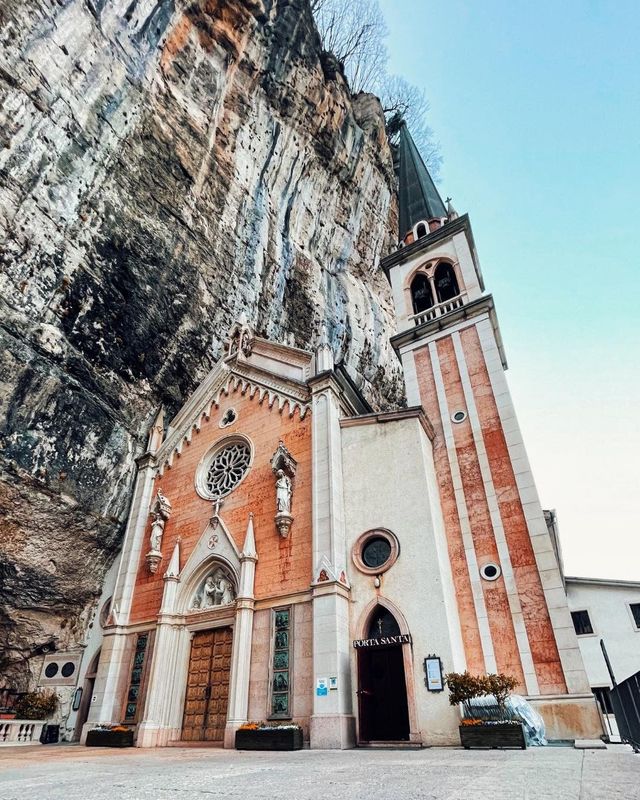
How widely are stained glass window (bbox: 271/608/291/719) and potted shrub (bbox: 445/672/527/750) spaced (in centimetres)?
401

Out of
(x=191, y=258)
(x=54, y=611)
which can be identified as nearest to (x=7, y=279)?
(x=191, y=258)

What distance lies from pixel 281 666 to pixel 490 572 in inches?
240

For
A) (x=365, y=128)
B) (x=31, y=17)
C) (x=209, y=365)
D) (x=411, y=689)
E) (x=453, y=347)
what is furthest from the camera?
(x=365, y=128)

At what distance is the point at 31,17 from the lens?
1405 cm

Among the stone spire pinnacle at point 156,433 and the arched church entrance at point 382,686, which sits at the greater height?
the stone spire pinnacle at point 156,433

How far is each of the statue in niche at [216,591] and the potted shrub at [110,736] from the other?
351 centimetres

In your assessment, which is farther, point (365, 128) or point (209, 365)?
point (365, 128)

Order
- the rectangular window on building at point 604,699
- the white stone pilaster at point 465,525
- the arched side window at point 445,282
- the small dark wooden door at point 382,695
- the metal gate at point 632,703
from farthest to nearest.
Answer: the arched side window at point 445,282, the rectangular window on building at point 604,699, the white stone pilaster at point 465,525, the small dark wooden door at point 382,695, the metal gate at point 632,703

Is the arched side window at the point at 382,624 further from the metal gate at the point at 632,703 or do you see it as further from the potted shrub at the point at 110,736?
the potted shrub at the point at 110,736

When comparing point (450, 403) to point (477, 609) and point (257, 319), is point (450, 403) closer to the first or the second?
point (477, 609)

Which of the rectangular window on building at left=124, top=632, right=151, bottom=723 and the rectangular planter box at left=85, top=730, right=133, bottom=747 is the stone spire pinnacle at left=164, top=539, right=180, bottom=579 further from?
the rectangular planter box at left=85, top=730, right=133, bottom=747

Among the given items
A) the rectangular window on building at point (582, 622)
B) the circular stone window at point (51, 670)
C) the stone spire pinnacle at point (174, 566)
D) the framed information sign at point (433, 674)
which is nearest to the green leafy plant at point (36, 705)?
the circular stone window at point (51, 670)

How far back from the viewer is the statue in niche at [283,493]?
14.0m

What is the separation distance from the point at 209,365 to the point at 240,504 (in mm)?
6886
